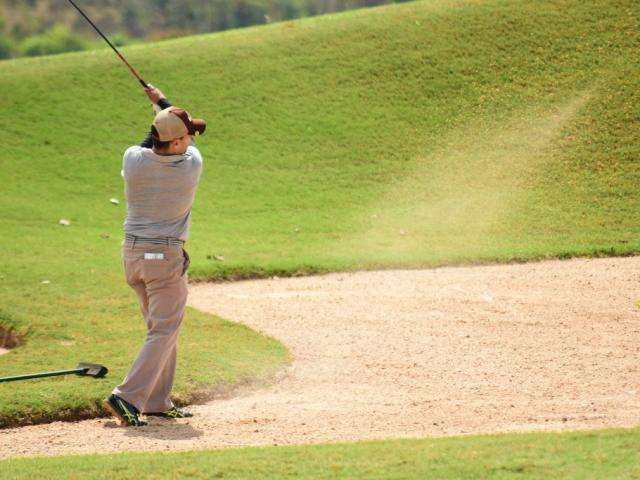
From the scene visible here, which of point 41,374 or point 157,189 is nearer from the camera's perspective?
point 157,189

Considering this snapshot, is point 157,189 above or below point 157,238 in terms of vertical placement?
above

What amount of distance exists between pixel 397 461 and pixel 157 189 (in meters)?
2.82

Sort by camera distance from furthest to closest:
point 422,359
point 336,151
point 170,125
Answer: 1. point 336,151
2. point 422,359
3. point 170,125

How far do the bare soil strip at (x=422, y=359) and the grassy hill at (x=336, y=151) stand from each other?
2.95 feet

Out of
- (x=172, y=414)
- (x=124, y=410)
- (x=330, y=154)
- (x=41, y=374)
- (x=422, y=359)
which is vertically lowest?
(x=330, y=154)

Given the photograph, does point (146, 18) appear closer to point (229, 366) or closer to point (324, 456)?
point (229, 366)

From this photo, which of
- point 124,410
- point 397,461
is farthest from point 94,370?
point 397,461

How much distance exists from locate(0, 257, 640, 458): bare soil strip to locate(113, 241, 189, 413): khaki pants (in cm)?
33

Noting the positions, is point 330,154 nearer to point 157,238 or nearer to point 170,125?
point 157,238

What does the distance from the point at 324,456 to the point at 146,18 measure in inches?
1537

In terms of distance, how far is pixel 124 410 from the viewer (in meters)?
7.83

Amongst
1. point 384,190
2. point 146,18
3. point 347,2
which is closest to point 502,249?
point 384,190

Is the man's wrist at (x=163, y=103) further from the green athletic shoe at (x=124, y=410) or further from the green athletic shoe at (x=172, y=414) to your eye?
the green athletic shoe at (x=172, y=414)

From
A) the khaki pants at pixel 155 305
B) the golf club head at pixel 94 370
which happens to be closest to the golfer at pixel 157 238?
the khaki pants at pixel 155 305
